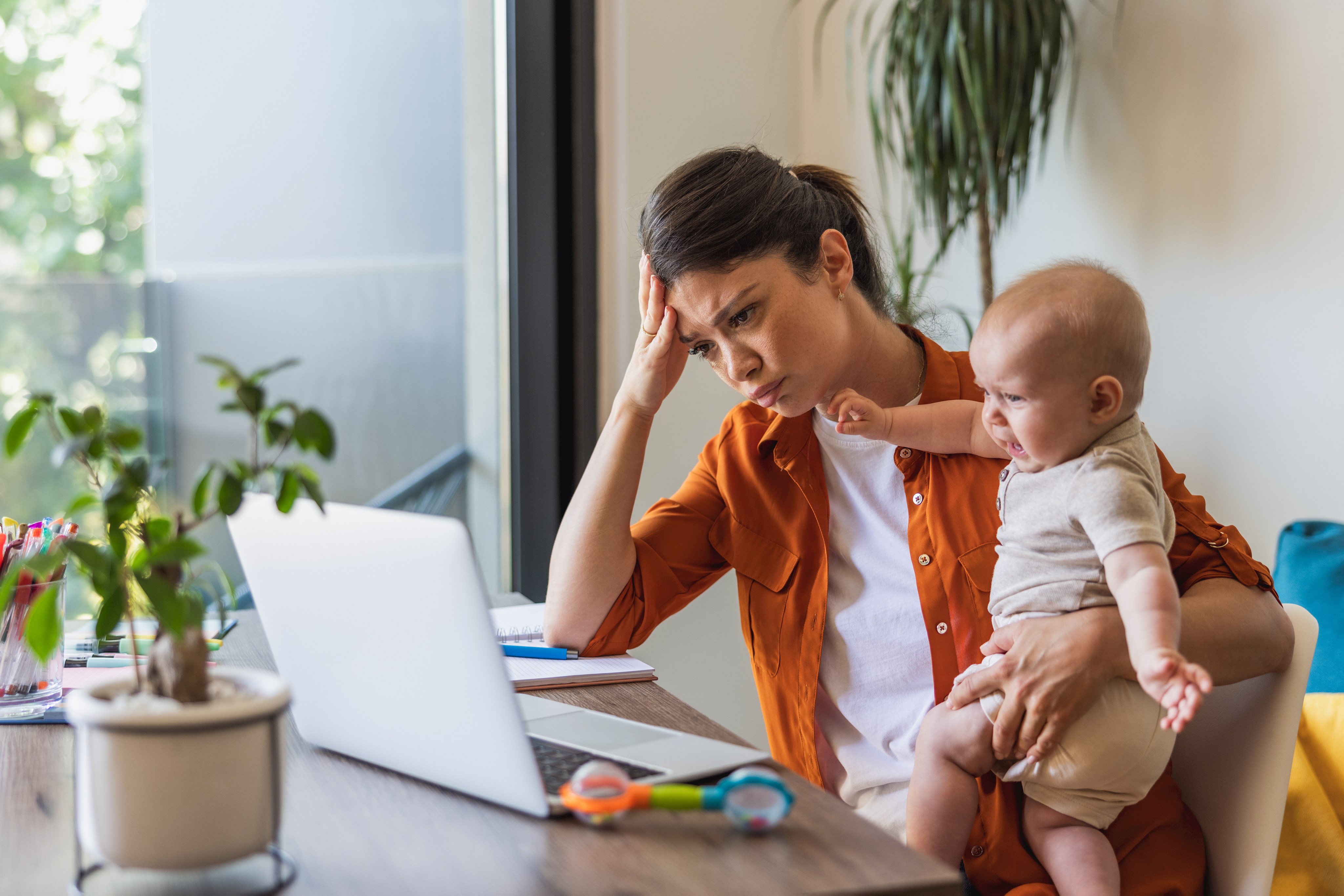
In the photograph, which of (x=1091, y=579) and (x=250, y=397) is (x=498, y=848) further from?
(x=1091, y=579)

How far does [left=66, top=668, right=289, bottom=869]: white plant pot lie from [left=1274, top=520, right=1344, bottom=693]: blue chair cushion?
3.64ft

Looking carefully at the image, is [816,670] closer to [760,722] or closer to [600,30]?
[760,722]

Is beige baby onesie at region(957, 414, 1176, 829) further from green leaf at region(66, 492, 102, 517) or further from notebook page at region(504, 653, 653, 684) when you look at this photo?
green leaf at region(66, 492, 102, 517)

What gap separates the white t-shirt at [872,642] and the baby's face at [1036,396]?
27 cm

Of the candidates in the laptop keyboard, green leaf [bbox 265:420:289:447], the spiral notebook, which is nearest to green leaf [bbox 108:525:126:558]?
green leaf [bbox 265:420:289:447]

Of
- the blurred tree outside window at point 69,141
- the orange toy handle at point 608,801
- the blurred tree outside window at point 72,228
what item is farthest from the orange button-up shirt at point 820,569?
the blurred tree outside window at point 69,141

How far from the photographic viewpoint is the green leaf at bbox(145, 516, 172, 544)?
0.67 meters

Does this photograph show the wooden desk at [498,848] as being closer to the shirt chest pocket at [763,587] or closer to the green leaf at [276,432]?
the green leaf at [276,432]

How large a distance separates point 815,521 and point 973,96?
0.71 m

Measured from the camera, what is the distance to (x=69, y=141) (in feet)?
12.3

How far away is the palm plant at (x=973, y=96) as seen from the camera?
5.32 ft

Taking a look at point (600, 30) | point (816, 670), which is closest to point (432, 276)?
point (600, 30)

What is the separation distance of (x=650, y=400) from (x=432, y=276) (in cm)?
120

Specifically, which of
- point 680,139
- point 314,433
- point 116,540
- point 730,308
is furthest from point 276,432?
point 680,139
